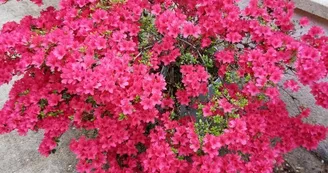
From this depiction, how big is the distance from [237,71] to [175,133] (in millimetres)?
416

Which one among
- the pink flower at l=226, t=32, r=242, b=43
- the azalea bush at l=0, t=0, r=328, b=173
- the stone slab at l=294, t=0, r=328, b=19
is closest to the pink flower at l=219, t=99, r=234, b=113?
the azalea bush at l=0, t=0, r=328, b=173

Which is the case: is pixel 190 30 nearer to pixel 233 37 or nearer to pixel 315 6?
pixel 233 37

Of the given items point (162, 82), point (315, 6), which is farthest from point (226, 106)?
point (315, 6)

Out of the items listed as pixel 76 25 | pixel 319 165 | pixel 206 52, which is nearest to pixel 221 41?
pixel 206 52

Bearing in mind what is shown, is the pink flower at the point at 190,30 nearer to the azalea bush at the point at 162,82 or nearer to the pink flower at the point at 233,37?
the azalea bush at the point at 162,82

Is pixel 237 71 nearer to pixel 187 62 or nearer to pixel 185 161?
pixel 187 62

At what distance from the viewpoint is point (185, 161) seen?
1717 millimetres

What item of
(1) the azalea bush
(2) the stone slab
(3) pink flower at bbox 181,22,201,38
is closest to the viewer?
(1) the azalea bush

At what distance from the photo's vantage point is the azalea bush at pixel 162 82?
5.38 feet

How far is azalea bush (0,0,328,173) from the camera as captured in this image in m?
1.64

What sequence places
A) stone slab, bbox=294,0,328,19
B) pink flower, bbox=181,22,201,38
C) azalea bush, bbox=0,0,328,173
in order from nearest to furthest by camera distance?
azalea bush, bbox=0,0,328,173, pink flower, bbox=181,22,201,38, stone slab, bbox=294,0,328,19

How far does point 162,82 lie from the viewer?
5.39ft

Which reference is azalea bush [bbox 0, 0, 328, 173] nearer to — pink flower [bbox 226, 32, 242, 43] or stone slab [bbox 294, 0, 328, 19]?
pink flower [bbox 226, 32, 242, 43]

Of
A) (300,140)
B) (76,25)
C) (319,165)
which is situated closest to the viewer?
(76,25)
